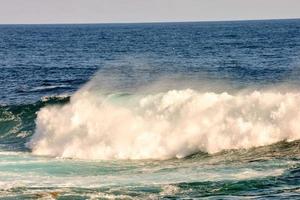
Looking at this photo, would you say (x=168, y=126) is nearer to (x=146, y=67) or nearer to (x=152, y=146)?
(x=152, y=146)

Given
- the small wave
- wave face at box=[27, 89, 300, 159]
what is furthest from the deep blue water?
wave face at box=[27, 89, 300, 159]

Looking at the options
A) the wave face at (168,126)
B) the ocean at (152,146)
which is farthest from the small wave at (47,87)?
the wave face at (168,126)

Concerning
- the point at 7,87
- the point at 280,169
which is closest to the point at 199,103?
the point at 280,169

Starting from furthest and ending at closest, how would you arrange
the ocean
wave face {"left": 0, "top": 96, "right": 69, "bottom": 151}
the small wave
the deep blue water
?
the deep blue water, the small wave, wave face {"left": 0, "top": 96, "right": 69, "bottom": 151}, the ocean

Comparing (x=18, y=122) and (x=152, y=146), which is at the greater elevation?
(x=18, y=122)

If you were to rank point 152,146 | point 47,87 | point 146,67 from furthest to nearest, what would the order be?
point 146,67
point 47,87
point 152,146

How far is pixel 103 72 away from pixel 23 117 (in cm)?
3081

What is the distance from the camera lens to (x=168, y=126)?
32.9 m

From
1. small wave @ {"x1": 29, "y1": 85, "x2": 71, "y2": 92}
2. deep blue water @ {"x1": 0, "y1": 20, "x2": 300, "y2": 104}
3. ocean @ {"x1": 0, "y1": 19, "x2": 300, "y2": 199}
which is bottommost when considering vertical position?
ocean @ {"x1": 0, "y1": 19, "x2": 300, "y2": 199}

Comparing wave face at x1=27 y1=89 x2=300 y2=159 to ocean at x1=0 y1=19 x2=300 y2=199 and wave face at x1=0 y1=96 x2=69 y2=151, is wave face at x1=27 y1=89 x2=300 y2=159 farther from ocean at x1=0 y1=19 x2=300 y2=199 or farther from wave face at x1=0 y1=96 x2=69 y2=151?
wave face at x1=0 y1=96 x2=69 y2=151

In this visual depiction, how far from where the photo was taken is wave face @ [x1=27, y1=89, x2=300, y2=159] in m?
31.1

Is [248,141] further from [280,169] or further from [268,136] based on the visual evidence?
[280,169]

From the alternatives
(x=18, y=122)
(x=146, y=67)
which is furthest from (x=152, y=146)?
(x=146, y=67)

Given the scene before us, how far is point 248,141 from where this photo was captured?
102 feet
